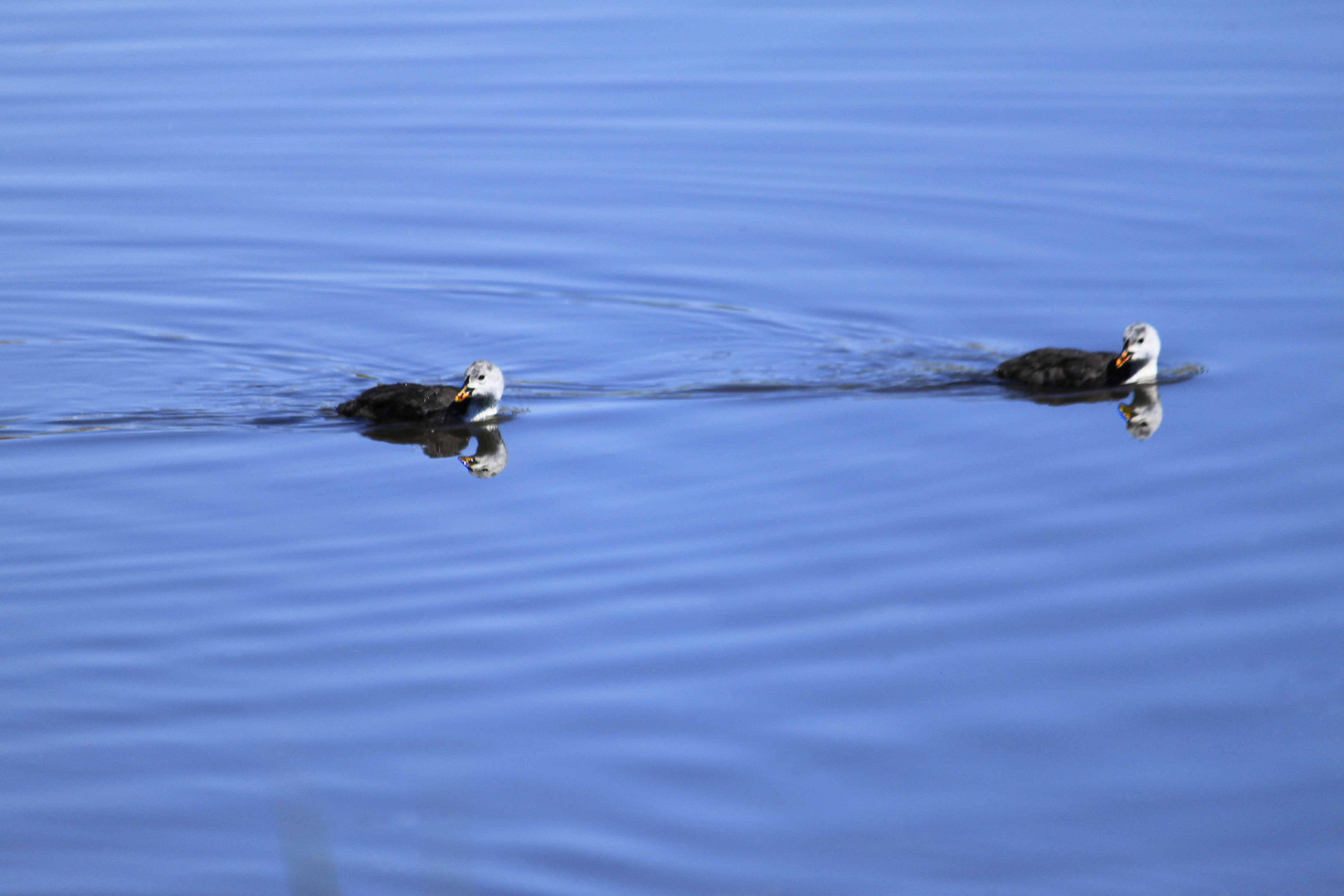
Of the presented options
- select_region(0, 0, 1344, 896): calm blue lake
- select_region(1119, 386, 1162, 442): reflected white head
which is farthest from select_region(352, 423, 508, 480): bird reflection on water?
select_region(1119, 386, 1162, 442): reflected white head

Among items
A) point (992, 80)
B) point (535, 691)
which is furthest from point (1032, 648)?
point (992, 80)

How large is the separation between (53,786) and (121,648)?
1418 mm

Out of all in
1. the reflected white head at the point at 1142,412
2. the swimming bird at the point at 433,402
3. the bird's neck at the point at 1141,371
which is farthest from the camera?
the bird's neck at the point at 1141,371

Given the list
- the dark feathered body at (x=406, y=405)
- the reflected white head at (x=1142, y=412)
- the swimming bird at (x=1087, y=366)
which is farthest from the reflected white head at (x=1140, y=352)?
the dark feathered body at (x=406, y=405)

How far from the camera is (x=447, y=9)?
2881cm

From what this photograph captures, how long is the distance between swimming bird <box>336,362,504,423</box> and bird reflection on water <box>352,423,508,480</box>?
0.21 feet

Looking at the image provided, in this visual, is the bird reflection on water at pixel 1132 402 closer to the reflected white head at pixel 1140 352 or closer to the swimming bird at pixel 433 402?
the reflected white head at pixel 1140 352

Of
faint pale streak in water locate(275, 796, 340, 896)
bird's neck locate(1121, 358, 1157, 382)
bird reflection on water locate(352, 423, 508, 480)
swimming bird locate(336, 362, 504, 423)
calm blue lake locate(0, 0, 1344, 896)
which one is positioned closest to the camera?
faint pale streak in water locate(275, 796, 340, 896)

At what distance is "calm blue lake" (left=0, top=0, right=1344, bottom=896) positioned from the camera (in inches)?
296

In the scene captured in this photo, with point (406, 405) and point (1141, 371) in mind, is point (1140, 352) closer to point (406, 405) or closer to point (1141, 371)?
point (1141, 371)

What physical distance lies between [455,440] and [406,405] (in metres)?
0.42

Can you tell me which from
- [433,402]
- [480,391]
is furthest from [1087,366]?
[433,402]

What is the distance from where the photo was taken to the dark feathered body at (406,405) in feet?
42.6

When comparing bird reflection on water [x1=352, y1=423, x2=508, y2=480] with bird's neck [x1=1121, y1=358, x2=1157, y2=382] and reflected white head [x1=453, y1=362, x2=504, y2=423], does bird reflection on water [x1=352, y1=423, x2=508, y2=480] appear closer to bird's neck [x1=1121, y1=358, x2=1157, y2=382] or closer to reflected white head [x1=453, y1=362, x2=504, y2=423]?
reflected white head [x1=453, y1=362, x2=504, y2=423]
